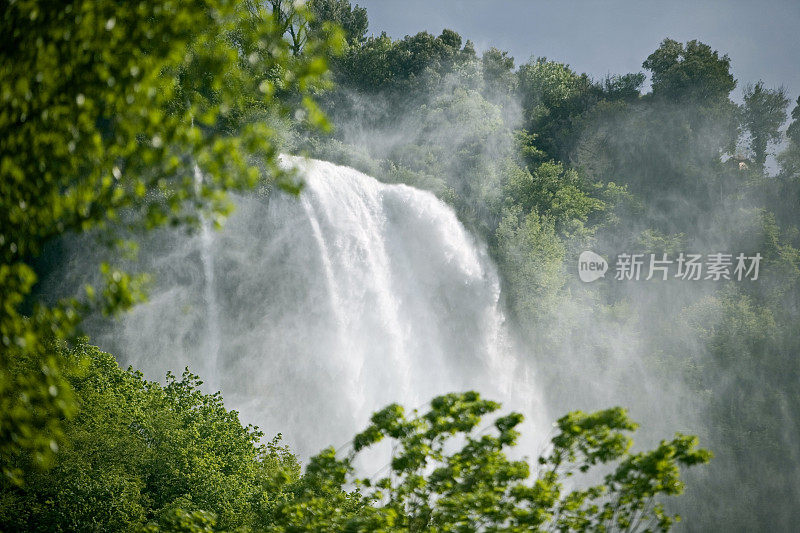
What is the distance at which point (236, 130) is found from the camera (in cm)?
2141

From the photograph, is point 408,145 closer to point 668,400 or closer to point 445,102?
point 445,102

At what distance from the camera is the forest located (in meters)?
3.71

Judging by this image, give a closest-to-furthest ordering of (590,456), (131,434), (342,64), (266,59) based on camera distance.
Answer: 1. (266,59)
2. (590,456)
3. (131,434)
4. (342,64)

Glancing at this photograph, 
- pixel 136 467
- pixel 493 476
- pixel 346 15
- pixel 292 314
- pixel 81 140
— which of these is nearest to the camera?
pixel 81 140

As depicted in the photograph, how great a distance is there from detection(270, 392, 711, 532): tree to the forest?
0.11ft

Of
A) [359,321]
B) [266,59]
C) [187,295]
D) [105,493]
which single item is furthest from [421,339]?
[266,59]

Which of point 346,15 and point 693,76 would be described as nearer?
point 693,76

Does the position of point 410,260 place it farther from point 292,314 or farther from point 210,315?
point 210,315

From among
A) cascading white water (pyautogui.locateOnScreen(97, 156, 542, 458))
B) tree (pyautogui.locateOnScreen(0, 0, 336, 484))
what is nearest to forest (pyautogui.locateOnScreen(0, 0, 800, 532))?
tree (pyautogui.locateOnScreen(0, 0, 336, 484))

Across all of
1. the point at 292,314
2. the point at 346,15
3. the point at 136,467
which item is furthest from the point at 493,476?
the point at 346,15

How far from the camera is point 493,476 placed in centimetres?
569

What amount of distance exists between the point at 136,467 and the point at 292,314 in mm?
9295

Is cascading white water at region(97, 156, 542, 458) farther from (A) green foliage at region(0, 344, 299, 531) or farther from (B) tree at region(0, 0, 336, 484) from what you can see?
(B) tree at region(0, 0, 336, 484)

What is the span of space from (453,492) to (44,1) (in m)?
5.08
